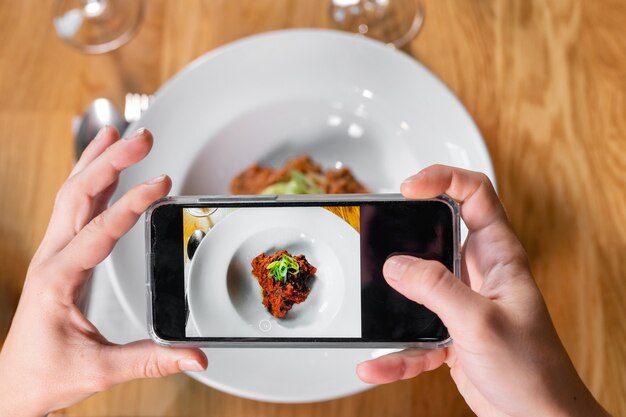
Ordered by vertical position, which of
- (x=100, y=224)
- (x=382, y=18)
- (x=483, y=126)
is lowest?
(x=100, y=224)

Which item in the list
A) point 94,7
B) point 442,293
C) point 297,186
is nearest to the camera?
point 442,293

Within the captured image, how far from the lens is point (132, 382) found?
26.2 inches

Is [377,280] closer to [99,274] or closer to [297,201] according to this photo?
[297,201]

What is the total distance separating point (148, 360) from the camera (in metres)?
0.50

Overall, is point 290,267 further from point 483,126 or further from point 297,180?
point 483,126

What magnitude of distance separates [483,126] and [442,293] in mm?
327

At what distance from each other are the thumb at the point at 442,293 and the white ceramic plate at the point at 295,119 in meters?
0.20

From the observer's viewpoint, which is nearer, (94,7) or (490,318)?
(490,318)

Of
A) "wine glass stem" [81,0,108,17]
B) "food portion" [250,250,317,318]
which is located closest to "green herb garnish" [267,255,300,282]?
"food portion" [250,250,317,318]

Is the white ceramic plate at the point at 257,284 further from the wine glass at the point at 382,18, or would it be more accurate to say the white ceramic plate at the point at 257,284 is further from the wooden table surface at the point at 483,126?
the wine glass at the point at 382,18

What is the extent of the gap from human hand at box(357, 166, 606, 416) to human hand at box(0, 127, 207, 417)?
0.63 ft

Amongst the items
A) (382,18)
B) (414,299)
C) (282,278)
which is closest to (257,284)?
(282,278)

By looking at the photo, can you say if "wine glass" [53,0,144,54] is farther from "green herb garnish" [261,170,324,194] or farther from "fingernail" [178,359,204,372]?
"fingernail" [178,359,204,372]

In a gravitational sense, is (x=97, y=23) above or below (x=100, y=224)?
above
